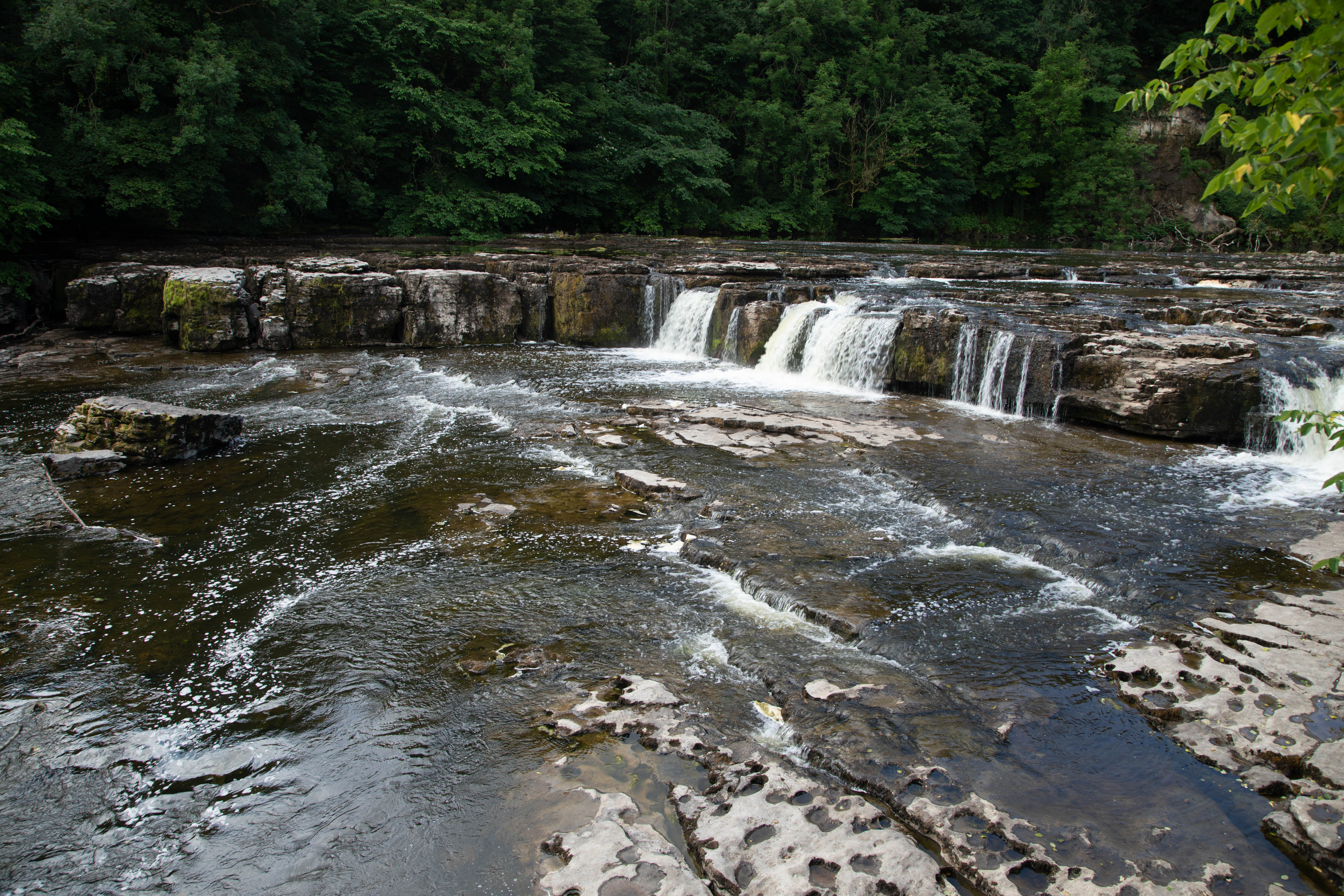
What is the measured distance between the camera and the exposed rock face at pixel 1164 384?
8227mm

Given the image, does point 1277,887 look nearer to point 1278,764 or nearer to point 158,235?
point 1278,764

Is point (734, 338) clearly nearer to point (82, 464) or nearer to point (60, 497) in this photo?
point (82, 464)

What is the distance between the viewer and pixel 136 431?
Result: 7.36 m

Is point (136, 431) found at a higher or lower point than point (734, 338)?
lower

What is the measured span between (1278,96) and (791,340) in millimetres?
10043

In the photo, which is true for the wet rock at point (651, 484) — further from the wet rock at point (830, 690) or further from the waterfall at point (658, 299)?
the waterfall at point (658, 299)

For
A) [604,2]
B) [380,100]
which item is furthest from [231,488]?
[604,2]

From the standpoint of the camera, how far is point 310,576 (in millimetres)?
5168

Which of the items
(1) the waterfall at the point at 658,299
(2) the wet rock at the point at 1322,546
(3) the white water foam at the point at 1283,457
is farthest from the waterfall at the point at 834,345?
(2) the wet rock at the point at 1322,546

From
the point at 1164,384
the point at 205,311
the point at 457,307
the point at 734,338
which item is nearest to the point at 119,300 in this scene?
the point at 205,311

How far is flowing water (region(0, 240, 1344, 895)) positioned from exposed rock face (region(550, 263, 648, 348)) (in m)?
6.02

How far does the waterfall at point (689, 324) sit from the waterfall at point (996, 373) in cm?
519

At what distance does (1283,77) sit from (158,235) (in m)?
22.6

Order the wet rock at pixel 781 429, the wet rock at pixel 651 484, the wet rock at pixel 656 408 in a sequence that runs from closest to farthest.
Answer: the wet rock at pixel 651 484 < the wet rock at pixel 781 429 < the wet rock at pixel 656 408
